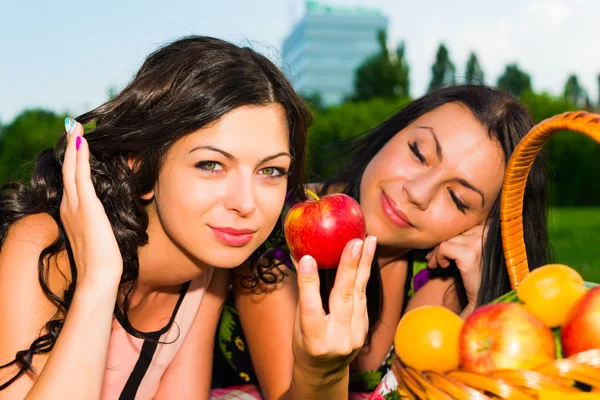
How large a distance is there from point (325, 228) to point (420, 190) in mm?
740

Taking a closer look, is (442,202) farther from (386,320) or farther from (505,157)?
(386,320)

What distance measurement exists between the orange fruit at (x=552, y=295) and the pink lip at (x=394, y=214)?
1.21 meters

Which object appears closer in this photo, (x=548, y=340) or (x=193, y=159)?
(x=548, y=340)

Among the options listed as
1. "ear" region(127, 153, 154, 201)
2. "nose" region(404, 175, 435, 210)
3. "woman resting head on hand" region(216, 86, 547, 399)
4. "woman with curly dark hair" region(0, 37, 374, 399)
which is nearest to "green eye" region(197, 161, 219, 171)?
"woman with curly dark hair" region(0, 37, 374, 399)

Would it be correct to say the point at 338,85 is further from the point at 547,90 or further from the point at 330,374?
the point at 330,374

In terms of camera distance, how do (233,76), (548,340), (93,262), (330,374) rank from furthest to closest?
(233,76), (330,374), (93,262), (548,340)

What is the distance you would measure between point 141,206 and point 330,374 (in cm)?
90

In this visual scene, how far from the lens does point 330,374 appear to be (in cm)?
212

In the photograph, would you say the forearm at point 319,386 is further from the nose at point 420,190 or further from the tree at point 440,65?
the tree at point 440,65

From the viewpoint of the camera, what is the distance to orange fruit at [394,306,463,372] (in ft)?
5.07

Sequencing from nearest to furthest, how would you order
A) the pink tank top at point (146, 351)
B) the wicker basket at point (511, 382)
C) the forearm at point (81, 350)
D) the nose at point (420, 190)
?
the wicker basket at point (511, 382)
the forearm at point (81, 350)
the pink tank top at point (146, 351)
the nose at point (420, 190)

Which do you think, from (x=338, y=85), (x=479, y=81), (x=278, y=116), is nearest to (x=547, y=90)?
(x=479, y=81)

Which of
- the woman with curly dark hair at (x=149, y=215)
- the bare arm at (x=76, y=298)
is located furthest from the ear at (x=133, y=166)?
the bare arm at (x=76, y=298)

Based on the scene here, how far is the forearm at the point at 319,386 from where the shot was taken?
2.15 metres
